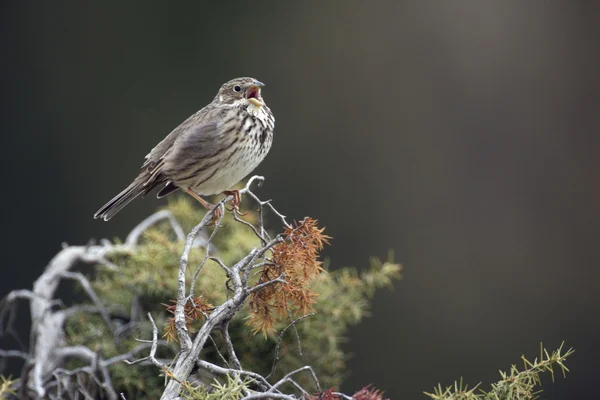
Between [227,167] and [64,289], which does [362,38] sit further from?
[227,167]

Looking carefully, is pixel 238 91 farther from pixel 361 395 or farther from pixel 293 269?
pixel 361 395

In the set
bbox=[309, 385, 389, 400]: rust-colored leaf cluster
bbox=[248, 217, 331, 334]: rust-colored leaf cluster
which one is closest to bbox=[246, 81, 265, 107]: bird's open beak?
bbox=[248, 217, 331, 334]: rust-colored leaf cluster

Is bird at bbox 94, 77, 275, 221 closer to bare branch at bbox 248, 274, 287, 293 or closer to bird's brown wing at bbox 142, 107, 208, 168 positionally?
bird's brown wing at bbox 142, 107, 208, 168

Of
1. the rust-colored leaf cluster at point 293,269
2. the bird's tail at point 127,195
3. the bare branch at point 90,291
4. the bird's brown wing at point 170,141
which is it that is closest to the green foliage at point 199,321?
the bare branch at point 90,291

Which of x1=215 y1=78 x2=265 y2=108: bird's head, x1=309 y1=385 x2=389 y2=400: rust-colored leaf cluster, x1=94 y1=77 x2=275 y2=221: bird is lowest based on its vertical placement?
x1=309 y1=385 x2=389 y2=400: rust-colored leaf cluster

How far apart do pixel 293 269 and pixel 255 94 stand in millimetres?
1274

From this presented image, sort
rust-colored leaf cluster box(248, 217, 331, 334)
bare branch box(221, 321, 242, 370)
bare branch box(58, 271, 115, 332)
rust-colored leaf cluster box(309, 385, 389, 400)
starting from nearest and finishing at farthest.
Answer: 1. rust-colored leaf cluster box(309, 385, 389, 400)
2. bare branch box(221, 321, 242, 370)
3. rust-colored leaf cluster box(248, 217, 331, 334)
4. bare branch box(58, 271, 115, 332)

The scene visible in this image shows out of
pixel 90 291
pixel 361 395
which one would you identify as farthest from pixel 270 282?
pixel 90 291

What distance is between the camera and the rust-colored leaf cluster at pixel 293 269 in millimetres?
1369

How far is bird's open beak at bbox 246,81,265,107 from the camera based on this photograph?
8.18 feet

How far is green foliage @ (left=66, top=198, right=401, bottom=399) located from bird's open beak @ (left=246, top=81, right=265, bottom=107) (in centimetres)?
48

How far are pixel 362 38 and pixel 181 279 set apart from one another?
14.9 ft

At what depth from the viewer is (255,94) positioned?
2.56 meters

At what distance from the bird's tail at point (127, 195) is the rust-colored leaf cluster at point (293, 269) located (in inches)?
42.9
